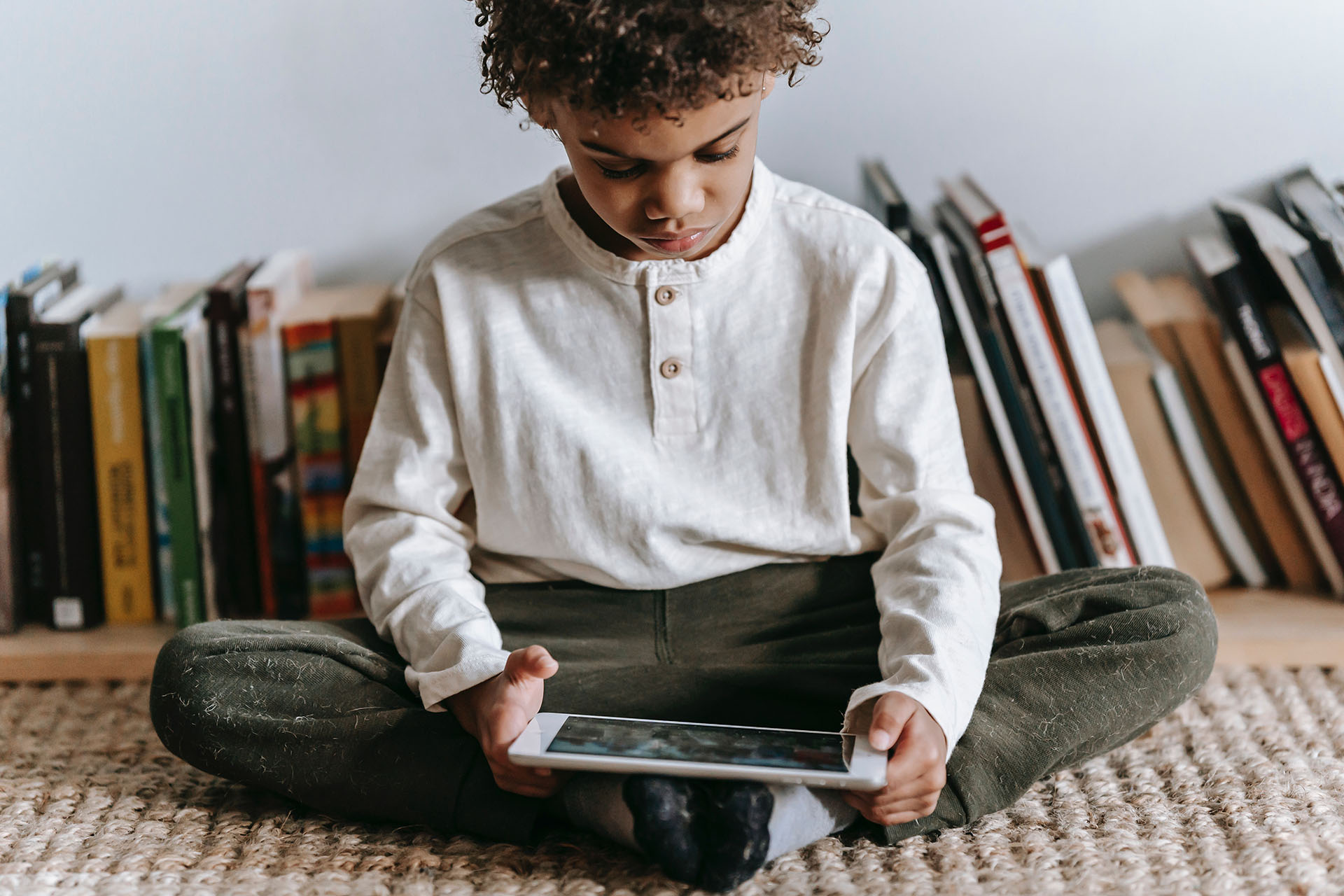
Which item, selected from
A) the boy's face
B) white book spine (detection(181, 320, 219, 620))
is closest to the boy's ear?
the boy's face

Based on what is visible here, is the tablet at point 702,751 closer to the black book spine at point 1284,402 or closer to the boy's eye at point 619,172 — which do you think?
the boy's eye at point 619,172

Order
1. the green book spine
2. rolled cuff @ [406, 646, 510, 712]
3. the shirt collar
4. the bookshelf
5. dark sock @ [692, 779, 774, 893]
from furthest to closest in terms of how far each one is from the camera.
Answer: the green book spine < the bookshelf < the shirt collar < rolled cuff @ [406, 646, 510, 712] < dark sock @ [692, 779, 774, 893]

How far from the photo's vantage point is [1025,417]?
44.7 inches

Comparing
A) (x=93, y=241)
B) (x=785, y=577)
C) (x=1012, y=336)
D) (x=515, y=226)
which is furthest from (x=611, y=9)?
(x=93, y=241)

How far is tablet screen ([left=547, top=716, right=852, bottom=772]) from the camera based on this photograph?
2.30 ft

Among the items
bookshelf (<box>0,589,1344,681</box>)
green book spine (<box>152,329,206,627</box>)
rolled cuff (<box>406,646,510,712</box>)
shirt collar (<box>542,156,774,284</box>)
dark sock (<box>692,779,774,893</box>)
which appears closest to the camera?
dark sock (<box>692,779,774,893</box>)

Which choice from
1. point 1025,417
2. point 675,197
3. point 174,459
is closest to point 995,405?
point 1025,417

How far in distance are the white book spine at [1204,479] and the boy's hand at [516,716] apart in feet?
2.41

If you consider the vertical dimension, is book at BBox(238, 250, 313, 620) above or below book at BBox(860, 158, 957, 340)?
below

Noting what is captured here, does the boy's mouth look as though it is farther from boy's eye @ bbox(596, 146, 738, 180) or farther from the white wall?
the white wall

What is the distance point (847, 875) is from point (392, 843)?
11.7 inches

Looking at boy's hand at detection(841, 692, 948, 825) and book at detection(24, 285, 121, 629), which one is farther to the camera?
book at detection(24, 285, 121, 629)

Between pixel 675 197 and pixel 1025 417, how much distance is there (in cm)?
52

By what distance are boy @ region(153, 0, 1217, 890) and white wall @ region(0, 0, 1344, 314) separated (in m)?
0.35
